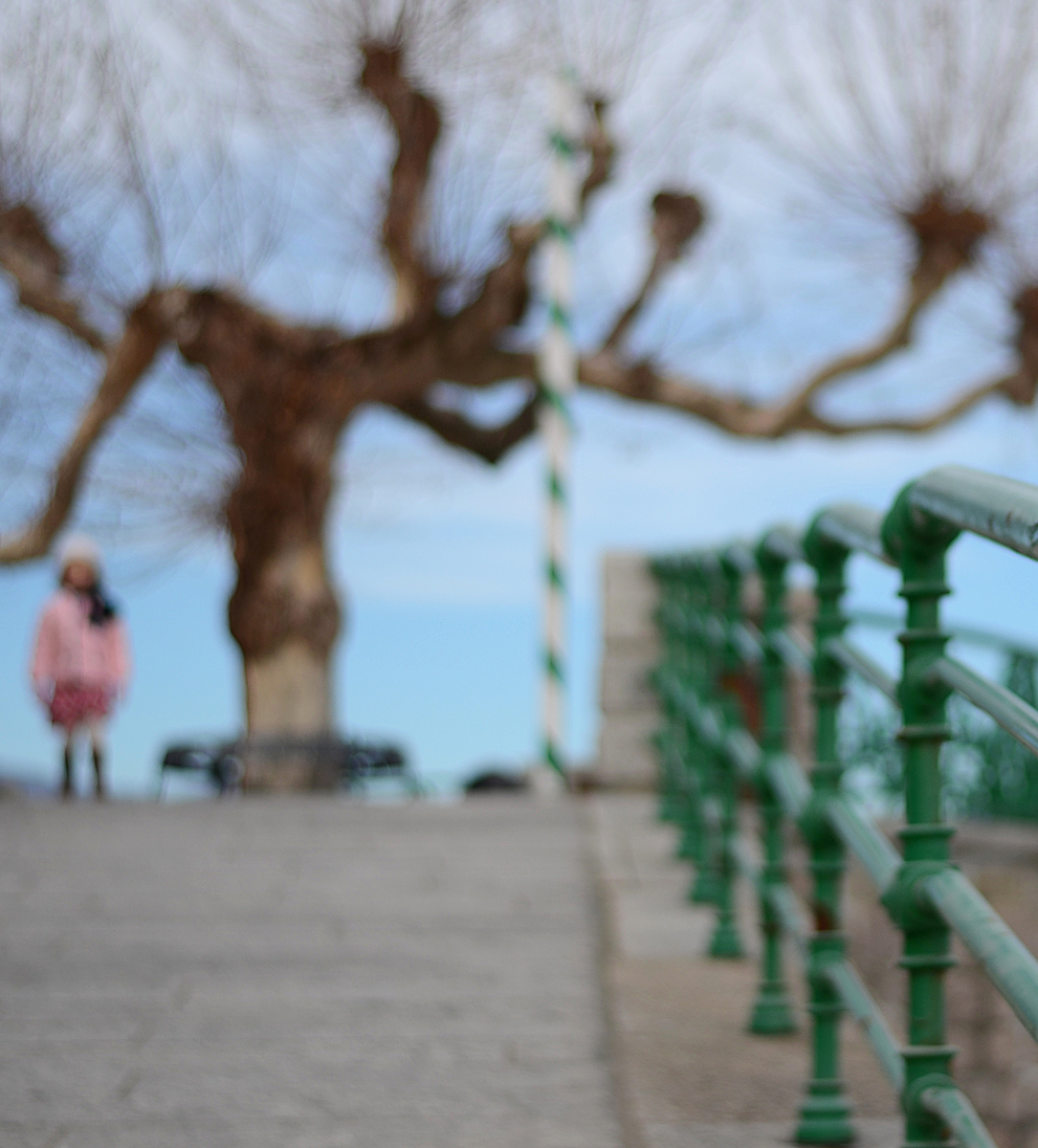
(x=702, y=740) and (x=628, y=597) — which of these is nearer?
(x=702, y=740)

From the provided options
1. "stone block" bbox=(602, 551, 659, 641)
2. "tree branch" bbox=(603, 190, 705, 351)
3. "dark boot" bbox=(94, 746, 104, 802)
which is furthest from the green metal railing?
"tree branch" bbox=(603, 190, 705, 351)

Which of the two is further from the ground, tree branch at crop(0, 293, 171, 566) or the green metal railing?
tree branch at crop(0, 293, 171, 566)

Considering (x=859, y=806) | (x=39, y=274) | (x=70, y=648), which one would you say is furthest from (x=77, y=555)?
(x=859, y=806)

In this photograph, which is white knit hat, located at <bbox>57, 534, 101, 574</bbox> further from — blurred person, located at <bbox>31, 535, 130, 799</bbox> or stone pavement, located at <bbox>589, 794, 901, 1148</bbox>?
stone pavement, located at <bbox>589, 794, 901, 1148</bbox>

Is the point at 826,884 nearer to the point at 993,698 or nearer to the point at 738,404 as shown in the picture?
the point at 993,698

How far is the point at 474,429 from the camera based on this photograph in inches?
596

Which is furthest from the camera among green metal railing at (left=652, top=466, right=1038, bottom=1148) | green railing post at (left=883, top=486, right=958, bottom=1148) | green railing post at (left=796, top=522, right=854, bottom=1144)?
green railing post at (left=796, top=522, right=854, bottom=1144)

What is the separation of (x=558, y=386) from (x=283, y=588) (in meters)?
4.03

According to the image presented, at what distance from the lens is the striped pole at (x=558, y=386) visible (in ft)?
32.1

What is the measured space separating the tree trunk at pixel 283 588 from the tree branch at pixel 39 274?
2585 mm

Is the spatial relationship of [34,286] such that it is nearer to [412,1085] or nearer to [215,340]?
[215,340]

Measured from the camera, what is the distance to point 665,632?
7.96m

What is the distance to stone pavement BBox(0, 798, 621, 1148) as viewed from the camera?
330cm

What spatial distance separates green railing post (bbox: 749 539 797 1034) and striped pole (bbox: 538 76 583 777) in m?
5.75
